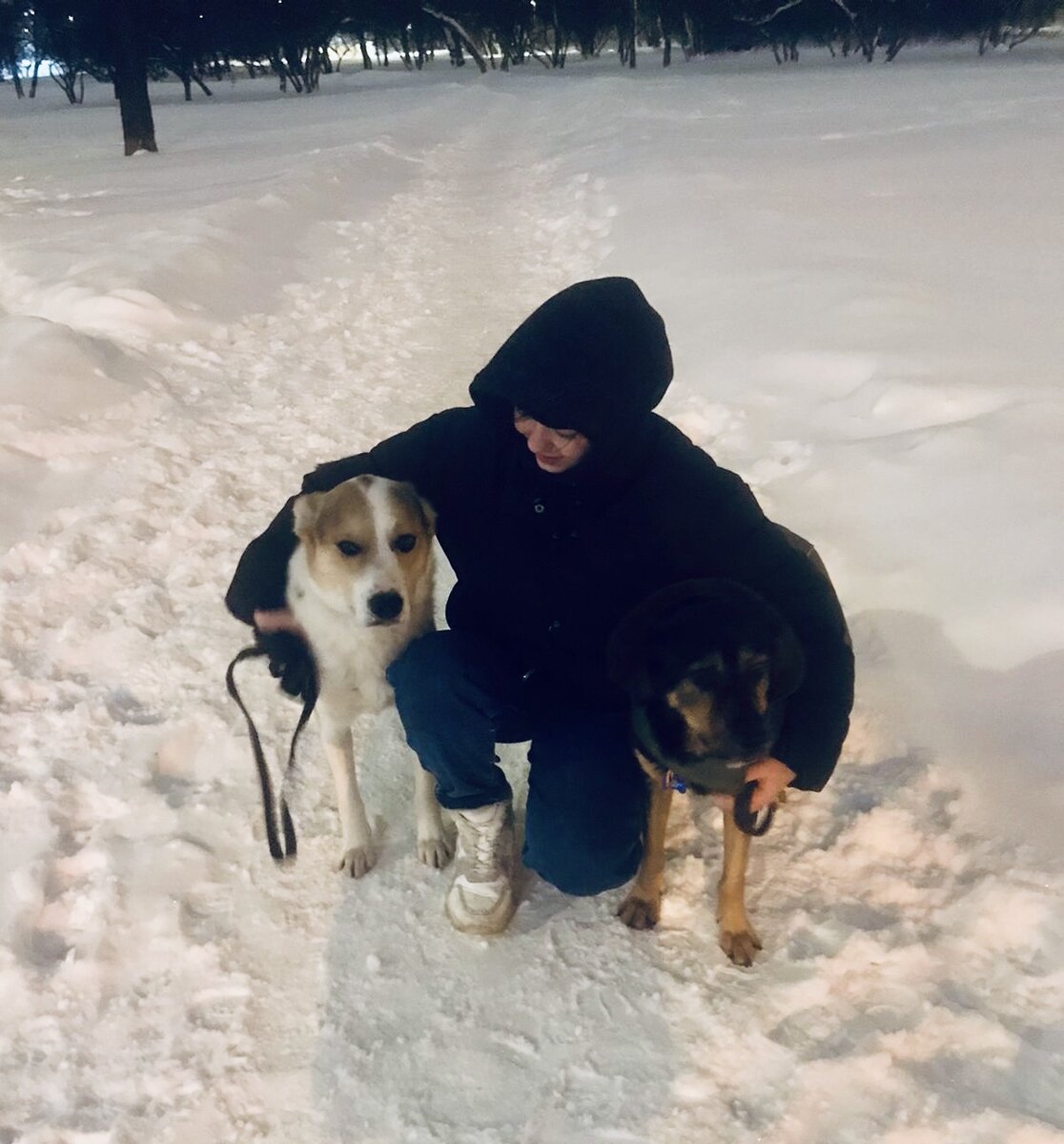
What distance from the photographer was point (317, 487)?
7.33 feet

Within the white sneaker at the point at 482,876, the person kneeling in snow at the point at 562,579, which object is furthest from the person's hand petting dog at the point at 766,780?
the white sneaker at the point at 482,876

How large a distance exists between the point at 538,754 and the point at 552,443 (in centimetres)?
75

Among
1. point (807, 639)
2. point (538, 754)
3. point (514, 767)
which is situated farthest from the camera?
point (514, 767)

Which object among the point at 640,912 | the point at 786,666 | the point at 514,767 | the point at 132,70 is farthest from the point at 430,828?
the point at 132,70

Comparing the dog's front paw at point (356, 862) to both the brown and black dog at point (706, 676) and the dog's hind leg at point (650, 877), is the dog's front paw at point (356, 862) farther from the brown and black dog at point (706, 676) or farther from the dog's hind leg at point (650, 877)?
the brown and black dog at point (706, 676)

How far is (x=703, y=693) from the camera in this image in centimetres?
170

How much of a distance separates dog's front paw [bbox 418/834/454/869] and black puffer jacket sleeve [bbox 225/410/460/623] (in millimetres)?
734

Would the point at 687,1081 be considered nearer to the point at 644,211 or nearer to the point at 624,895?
the point at 624,895

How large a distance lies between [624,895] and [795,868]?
43 cm

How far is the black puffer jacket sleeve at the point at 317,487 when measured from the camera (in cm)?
211

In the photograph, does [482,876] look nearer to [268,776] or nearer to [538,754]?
[538,754]

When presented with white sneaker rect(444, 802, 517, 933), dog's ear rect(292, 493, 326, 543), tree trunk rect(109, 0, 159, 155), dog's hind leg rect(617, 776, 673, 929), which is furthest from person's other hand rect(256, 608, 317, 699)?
tree trunk rect(109, 0, 159, 155)

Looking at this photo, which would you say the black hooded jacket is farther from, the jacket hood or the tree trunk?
the tree trunk

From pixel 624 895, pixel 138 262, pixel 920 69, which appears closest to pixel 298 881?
pixel 624 895
